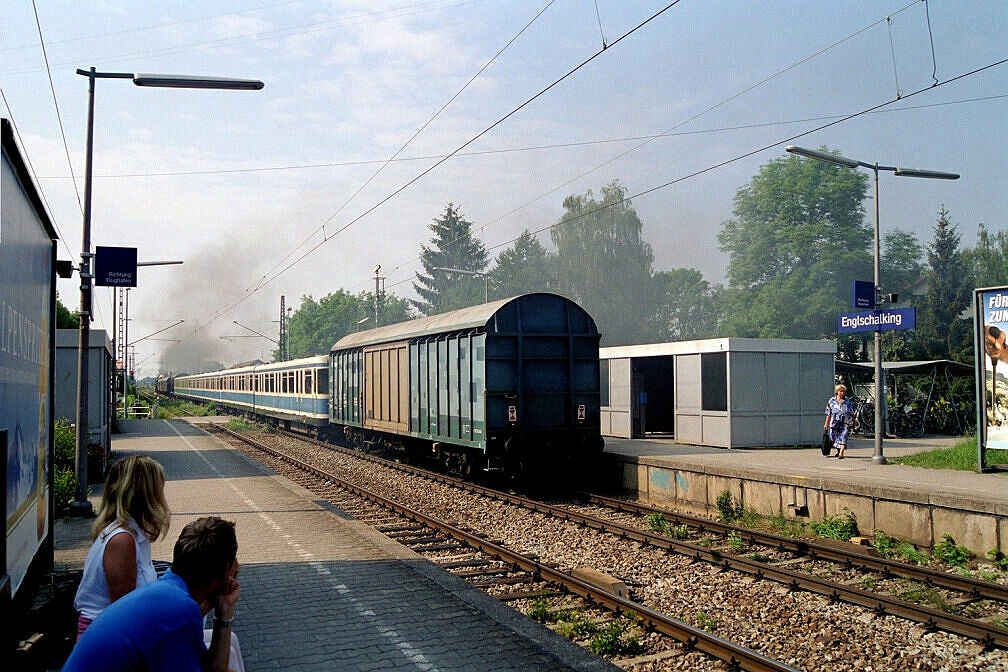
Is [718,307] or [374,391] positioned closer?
[374,391]

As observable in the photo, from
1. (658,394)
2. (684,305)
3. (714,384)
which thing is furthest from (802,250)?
(714,384)

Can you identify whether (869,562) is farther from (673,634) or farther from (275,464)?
(275,464)

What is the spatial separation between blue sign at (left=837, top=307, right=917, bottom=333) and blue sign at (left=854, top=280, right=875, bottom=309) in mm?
188

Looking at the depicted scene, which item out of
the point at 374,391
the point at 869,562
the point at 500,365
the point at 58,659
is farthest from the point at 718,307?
the point at 58,659

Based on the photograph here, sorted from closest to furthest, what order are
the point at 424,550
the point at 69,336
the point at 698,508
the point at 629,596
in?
the point at 629,596, the point at 424,550, the point at 698,508, the point at 69,336

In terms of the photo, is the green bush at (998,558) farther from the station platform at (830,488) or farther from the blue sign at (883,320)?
the blue sign at (883,320)

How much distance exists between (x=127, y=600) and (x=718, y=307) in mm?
61354

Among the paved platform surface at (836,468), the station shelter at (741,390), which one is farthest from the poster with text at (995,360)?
the station shelter at (741,390)

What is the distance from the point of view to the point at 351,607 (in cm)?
702

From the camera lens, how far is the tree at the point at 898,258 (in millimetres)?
48500

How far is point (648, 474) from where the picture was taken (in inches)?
588

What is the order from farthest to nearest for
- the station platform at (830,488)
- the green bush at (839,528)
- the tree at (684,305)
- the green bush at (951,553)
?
the tree at (684,305) < the green bush at (839,528) < the station platform at (830,488) < the green bush at (951,553)

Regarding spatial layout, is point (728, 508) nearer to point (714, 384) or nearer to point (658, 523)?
point (658, 523)

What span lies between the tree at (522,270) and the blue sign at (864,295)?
165 feet
